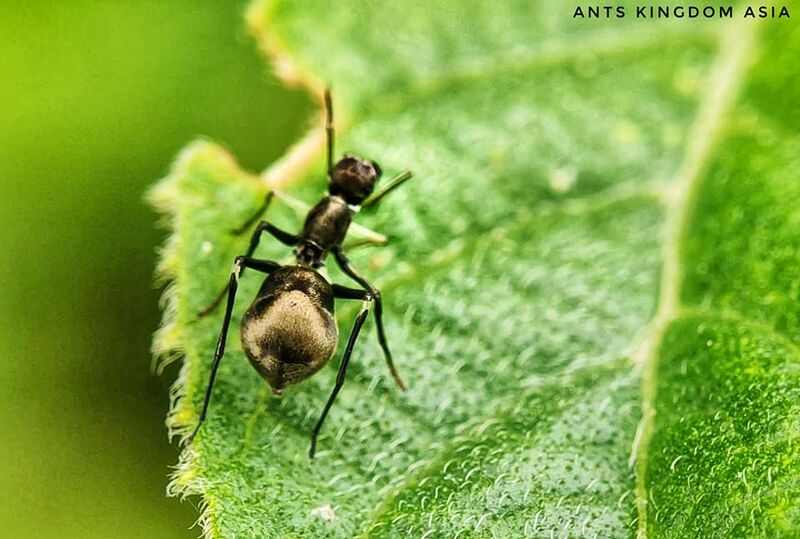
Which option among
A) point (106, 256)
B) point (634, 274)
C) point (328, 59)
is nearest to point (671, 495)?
point (634, 274)

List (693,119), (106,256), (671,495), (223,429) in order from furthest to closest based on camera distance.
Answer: (106,256) < (693,119) < (223,429) < (671,495)

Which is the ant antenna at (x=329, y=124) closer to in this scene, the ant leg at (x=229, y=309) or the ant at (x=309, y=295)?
the ant at (x=309, y=295)

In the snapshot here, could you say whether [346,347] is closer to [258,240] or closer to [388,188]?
[258,240]

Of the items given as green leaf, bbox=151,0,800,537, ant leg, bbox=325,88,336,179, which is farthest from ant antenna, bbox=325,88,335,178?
green leaf, bbox=151,0,800,537

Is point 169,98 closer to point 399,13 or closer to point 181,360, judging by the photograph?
point 399,13

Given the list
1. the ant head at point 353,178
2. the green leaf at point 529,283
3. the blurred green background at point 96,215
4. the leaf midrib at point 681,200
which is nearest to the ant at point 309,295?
the ant head at point 353,178
